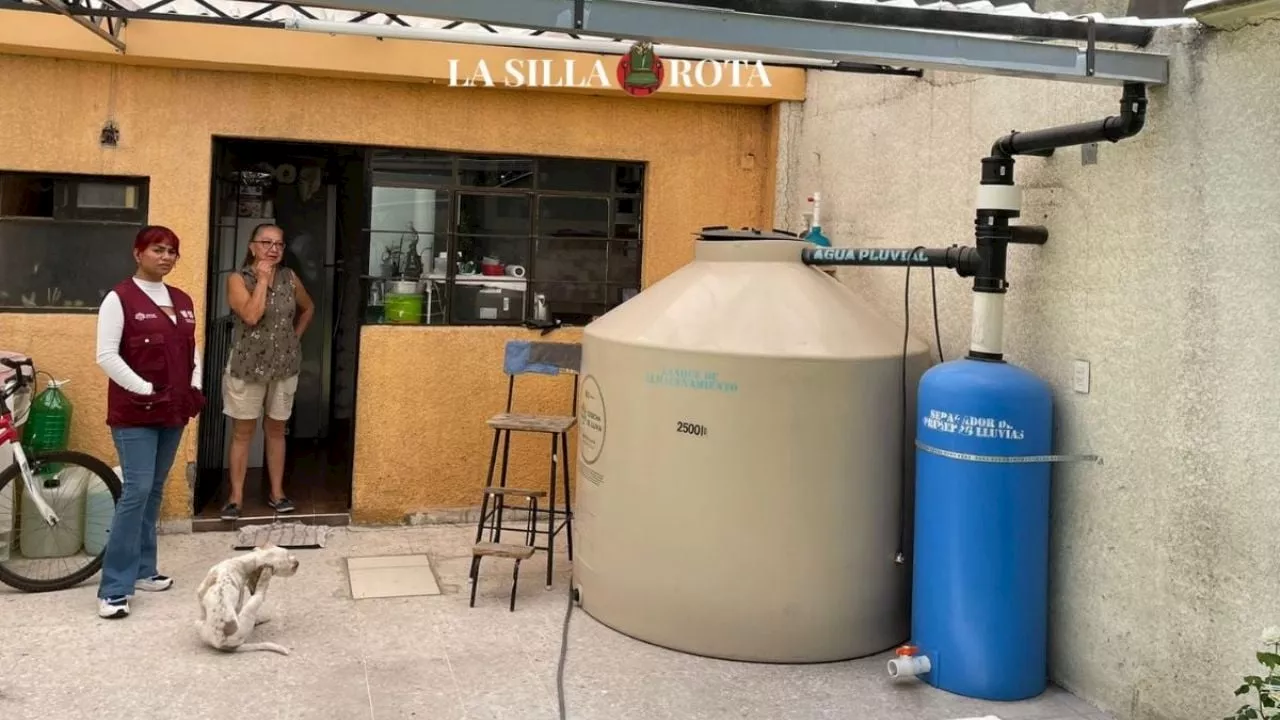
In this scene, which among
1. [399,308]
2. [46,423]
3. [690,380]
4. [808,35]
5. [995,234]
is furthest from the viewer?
[399,308]

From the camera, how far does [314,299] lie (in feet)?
28.2

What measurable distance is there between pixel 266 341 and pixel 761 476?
3559 millimetres

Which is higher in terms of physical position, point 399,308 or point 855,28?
point 855,28

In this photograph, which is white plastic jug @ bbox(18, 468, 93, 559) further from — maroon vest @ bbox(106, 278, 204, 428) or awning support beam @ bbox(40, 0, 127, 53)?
awning support beam @ bbox(40, 0, 127, 53)

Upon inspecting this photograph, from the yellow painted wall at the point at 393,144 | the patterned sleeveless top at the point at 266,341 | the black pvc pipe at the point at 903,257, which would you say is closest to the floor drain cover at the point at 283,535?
the yellow painted wall at the point at 393,144

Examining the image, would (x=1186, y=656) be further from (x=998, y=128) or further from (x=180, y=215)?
(x=180, y=215)

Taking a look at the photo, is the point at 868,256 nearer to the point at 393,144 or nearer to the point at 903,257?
the point at 903,257

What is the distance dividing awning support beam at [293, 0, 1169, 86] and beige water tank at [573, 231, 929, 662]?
1.50 m

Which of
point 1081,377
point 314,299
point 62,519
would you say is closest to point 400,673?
point 62,519

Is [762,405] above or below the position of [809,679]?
above

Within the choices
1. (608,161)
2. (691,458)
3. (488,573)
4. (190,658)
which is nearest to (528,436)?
(488,573)

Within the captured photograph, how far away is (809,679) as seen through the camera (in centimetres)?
451

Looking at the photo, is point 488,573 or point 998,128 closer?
point 998,128

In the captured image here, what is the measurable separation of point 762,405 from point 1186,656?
74.6 inches
